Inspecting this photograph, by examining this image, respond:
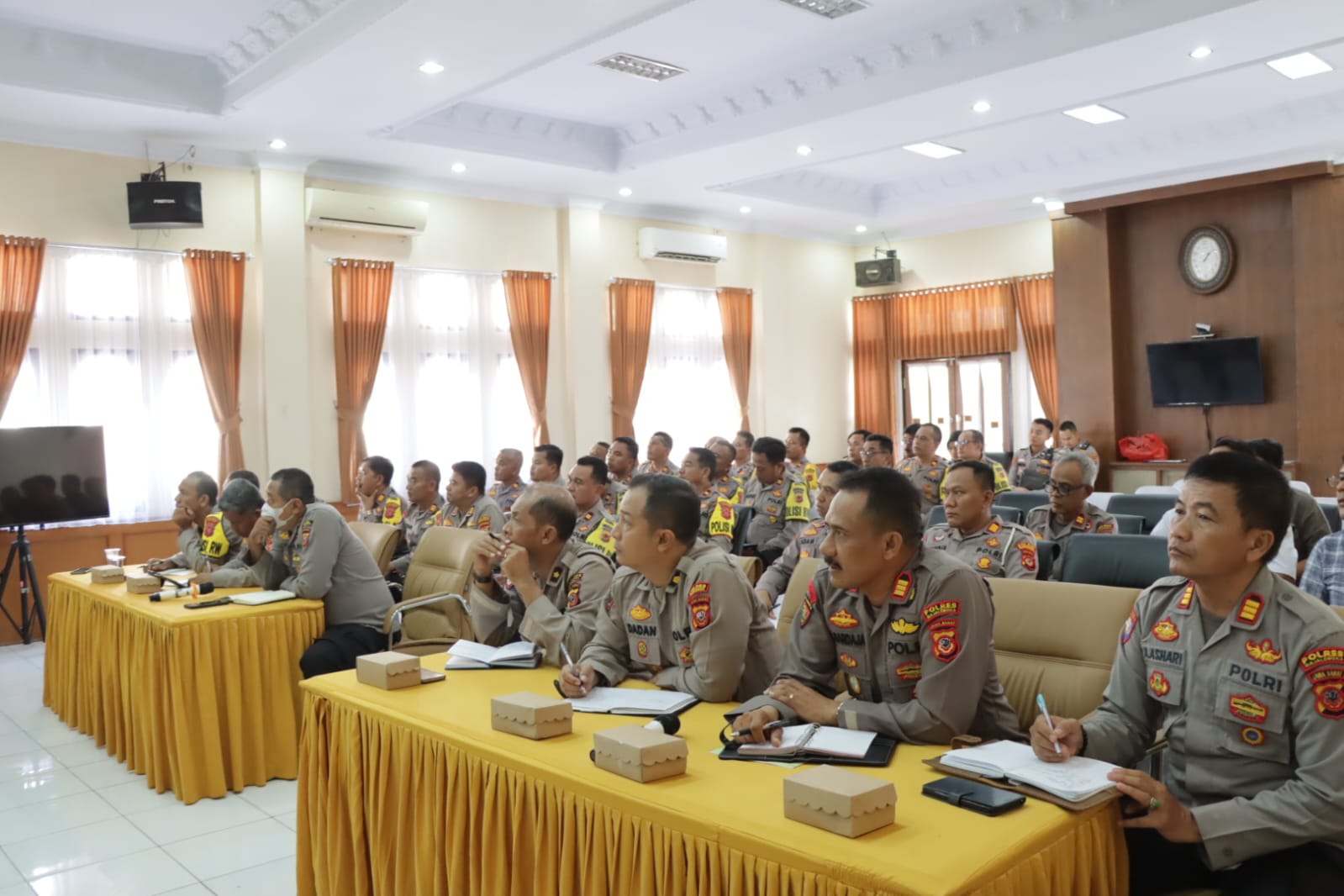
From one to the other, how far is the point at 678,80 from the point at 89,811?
627 cm

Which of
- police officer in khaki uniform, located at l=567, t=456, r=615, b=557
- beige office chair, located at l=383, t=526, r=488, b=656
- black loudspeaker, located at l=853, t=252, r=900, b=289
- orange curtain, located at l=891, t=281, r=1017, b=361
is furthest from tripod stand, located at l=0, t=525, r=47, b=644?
orange curtain, located at l=891, t=281, r=1017, b=361

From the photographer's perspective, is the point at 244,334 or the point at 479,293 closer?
the point at 244,334

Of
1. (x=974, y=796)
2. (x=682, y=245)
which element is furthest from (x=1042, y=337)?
(x=974, y=796)

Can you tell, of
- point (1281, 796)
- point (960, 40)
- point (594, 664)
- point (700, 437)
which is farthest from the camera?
point (700, 437)

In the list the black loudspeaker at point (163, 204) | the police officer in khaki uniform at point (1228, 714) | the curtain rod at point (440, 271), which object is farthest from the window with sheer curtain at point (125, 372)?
the police officer in khaki uniform at point (1228, 714)

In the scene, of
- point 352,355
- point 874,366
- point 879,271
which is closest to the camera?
point 352,355

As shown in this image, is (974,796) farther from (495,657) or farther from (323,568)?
(323,568)

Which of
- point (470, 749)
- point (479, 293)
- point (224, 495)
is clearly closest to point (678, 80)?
point (479, 293)

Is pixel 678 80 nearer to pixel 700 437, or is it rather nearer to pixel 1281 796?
pixel 700 437

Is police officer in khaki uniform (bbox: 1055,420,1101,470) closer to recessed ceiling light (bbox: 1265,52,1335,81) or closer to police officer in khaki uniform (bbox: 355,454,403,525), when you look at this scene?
recessed ceiling light (bbox: 1265,52,1335,81)

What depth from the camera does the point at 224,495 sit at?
4910 millimetres

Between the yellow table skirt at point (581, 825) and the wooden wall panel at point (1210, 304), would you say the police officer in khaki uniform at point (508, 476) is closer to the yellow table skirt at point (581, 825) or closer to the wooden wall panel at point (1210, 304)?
the yellow table skirt at point (581, 825)

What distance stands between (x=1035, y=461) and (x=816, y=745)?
843 centimetres

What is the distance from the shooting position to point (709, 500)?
6.86m
